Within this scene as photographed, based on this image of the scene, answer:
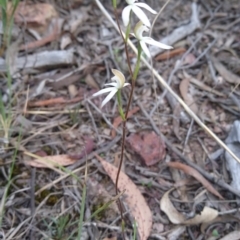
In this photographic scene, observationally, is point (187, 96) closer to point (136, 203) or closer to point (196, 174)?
point (196, 174)

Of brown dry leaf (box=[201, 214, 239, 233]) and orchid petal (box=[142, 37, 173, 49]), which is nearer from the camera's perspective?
orchid petal (box=[142, 37, 173, 49])

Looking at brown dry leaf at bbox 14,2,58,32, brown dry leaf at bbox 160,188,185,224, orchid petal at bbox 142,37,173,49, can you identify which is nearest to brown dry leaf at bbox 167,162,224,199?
brown dry leaf at bbox 160,188,185,224

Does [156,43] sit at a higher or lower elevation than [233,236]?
higher

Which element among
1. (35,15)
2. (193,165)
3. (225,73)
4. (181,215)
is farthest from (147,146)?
(35,15)

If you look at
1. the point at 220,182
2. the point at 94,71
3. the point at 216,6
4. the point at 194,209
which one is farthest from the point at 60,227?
the point at 216,6

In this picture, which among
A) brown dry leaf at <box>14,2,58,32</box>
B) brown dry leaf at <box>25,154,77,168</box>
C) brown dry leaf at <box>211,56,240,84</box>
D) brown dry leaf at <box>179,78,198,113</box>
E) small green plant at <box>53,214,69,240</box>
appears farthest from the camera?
brown dry leaf at <box>14,2,58,32</box>

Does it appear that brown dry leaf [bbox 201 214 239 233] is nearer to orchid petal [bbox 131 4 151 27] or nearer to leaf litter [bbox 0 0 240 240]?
leaf litter [bbox 0 0 240 240]

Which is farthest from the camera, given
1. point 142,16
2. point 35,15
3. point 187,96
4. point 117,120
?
point 35,15
